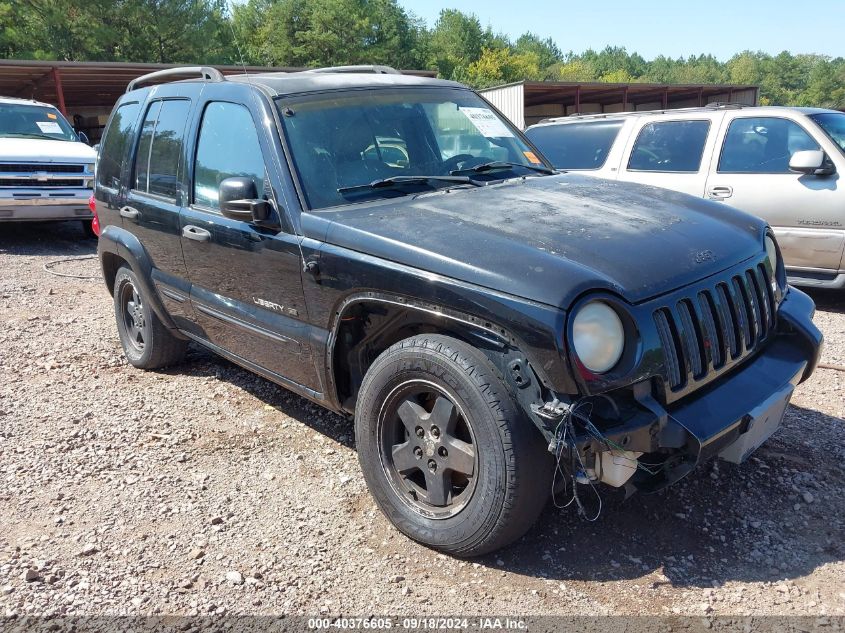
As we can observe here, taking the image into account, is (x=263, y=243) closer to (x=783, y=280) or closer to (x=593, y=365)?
(x=593, y=365)

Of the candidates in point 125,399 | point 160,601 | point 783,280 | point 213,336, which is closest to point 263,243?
point 213,336

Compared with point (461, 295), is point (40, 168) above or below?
above

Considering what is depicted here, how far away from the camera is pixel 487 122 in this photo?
4.20m

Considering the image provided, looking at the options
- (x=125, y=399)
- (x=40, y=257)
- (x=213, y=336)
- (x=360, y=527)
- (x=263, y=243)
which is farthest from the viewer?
(x=40, y=257)

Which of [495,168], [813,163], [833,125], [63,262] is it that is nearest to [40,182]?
[63,262]

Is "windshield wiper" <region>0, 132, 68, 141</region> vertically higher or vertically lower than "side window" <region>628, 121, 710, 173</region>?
higher

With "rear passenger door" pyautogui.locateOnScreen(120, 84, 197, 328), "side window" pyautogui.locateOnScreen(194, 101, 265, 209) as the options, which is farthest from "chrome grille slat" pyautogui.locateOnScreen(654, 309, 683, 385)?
"rear passenger door" pyautogui.locateOnScreen(120, 84, 197, 328)

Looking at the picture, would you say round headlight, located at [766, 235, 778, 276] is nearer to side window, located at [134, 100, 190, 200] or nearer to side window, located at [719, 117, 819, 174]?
side window, located at [134, 100, 190, 200]

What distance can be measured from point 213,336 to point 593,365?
8.29 ft

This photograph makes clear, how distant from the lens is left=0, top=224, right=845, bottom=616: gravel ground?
2.66 metres

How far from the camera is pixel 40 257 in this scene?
10125mm

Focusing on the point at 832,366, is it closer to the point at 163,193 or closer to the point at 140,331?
the point at 163,193

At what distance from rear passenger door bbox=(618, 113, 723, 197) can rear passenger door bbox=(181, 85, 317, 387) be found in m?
4.55

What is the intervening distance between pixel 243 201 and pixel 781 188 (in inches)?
202
